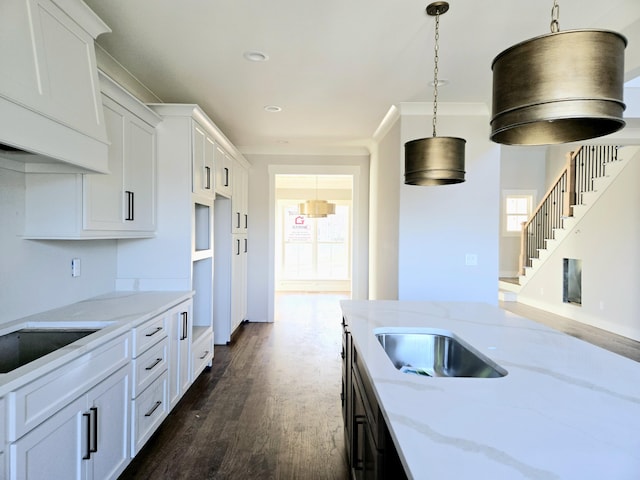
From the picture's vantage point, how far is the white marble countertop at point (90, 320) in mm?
1419

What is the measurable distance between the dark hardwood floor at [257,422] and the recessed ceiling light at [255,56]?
2.73 metres

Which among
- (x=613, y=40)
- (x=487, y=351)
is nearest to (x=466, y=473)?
(x=487, y=351)

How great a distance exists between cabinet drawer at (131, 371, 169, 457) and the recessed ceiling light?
238 cm

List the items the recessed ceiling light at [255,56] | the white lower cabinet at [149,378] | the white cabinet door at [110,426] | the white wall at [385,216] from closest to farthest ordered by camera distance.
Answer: the white cabinet door at [110,426], the white lower cabinet at [149,378], the recessed ceiling light at [255,56], the white wall at [385,216]

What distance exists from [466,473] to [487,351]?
0.94 metres

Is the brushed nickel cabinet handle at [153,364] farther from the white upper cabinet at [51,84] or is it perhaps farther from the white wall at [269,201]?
the white wall at [269,201]

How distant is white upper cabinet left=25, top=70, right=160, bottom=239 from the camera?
86.1 inches

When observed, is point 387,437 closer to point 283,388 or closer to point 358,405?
point 358,405

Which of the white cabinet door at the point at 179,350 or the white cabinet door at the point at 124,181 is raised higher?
the white cabinet door at the point at 124,181

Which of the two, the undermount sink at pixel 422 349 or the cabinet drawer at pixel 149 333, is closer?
the undermount sink at pixel 422 349

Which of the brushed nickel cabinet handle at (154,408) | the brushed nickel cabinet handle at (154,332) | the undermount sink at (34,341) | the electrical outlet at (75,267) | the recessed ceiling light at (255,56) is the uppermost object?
the recessed ceiling light at (255,56)

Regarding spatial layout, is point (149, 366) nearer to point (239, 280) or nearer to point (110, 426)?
point (110, 426)

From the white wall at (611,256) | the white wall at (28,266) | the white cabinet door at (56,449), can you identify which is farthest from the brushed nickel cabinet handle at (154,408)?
the white wall at (611,256)

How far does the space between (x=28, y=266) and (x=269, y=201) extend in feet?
12.7
